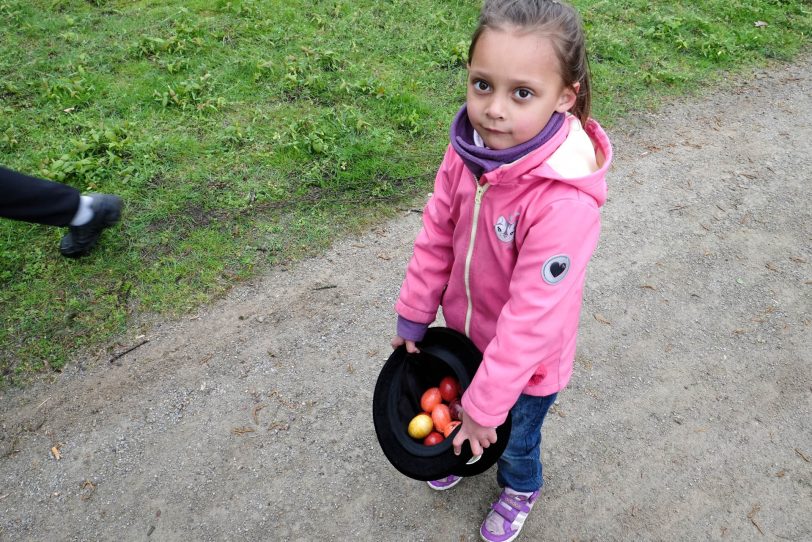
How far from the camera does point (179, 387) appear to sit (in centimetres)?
332

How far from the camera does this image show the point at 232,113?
5.00 m

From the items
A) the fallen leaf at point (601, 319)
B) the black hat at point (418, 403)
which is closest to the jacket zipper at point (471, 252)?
the black hat at point (418, 403)

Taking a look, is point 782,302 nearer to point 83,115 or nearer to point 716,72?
point 716,72

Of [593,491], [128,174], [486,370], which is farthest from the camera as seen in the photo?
[128,174]

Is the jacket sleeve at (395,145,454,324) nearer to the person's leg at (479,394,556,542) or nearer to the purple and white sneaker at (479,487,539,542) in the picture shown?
the person's leg at (479,394,556,542)

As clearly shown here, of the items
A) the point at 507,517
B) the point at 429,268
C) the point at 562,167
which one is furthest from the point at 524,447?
the point at 562,167

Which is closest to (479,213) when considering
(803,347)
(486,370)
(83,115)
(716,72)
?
(486,370)

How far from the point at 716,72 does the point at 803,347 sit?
327cm

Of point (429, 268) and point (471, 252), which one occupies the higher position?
point (471, 252)

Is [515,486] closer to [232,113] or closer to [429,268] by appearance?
[429,268]

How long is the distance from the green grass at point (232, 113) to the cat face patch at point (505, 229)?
87.6 inches

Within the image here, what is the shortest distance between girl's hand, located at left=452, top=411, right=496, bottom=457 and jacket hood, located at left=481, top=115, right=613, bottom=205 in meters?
0.76

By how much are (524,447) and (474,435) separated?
1.78 feet

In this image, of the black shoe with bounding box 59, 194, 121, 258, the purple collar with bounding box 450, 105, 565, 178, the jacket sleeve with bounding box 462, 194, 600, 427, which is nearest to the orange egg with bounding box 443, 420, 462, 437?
the jacket sleeve with bounding box 462, 194, 600, 427
